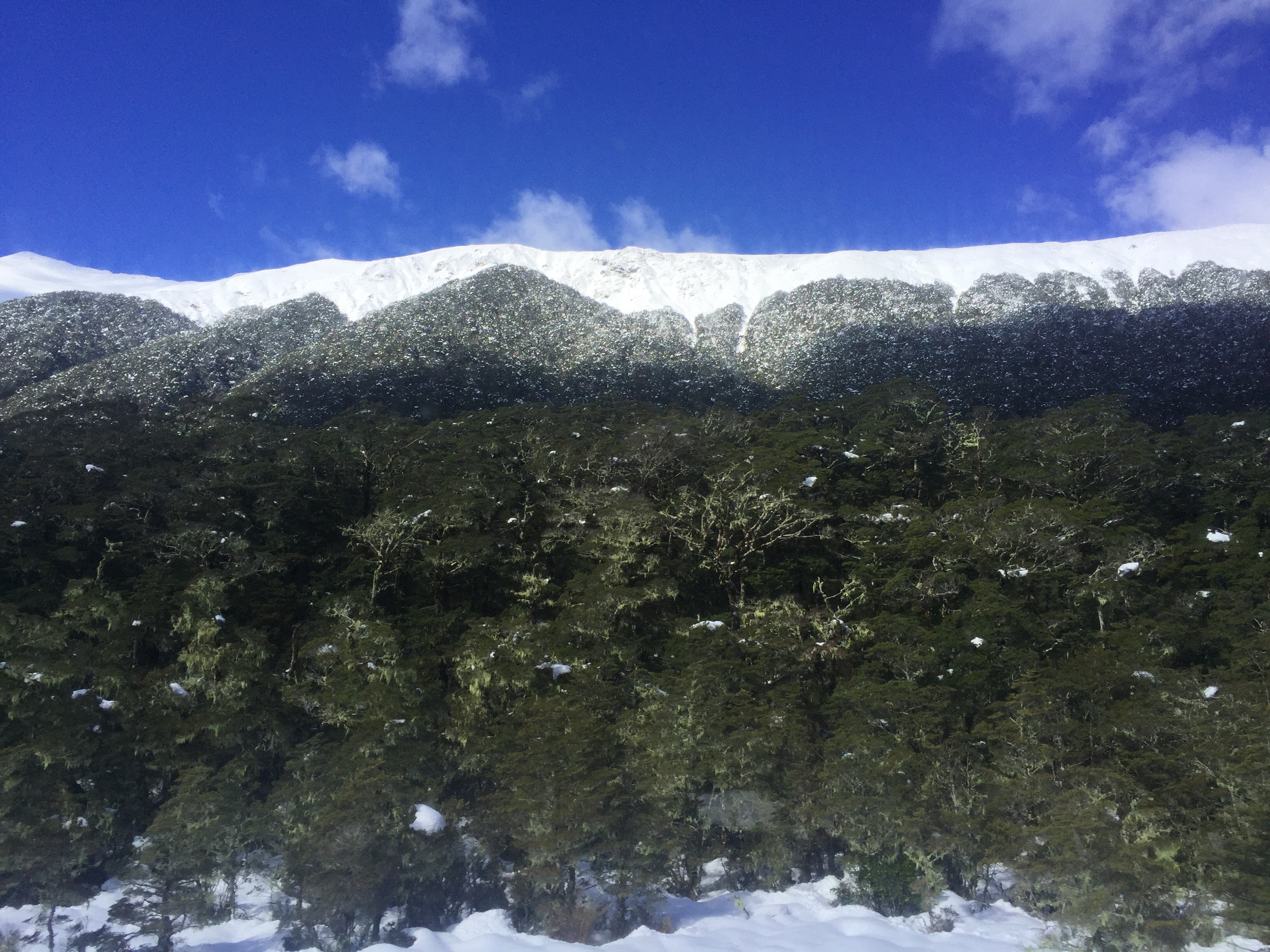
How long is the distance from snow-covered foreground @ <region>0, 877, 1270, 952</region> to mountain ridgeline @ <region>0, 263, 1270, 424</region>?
138ft

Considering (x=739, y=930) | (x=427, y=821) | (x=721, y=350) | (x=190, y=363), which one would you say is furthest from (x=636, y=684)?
(x=190, y=363)

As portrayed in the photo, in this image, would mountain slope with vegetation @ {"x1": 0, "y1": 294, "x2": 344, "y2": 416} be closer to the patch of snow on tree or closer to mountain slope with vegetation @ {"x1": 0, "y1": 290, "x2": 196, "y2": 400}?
mountain slope with vegetation @ {"x1": 0, "y1": 290, "x2": 196, "y2": 400}

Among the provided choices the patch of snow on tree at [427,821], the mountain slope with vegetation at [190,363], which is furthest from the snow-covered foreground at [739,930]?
the mountain slope with vegetation at [190,363]

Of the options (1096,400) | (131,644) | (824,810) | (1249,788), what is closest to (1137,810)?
(1249,788)

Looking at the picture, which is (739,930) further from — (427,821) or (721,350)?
(721,350)

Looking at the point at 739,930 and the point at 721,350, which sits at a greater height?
the point at 721,350

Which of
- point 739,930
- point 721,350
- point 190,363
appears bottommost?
point 739,930

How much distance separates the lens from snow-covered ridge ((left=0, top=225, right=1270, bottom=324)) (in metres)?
85.8

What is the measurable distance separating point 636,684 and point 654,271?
83349 millimetres

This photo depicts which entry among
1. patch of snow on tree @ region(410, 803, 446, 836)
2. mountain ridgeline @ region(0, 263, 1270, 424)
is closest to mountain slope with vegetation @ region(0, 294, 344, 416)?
mountain ridgeline @ region(0, 263, 1270, 424)

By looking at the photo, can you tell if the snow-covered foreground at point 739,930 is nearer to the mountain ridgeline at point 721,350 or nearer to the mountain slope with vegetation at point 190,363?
the mountain slope with vegetation at point 190,363

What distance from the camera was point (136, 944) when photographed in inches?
651

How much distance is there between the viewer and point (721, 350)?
7881 centimetres

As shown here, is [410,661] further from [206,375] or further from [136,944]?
[206,375]
